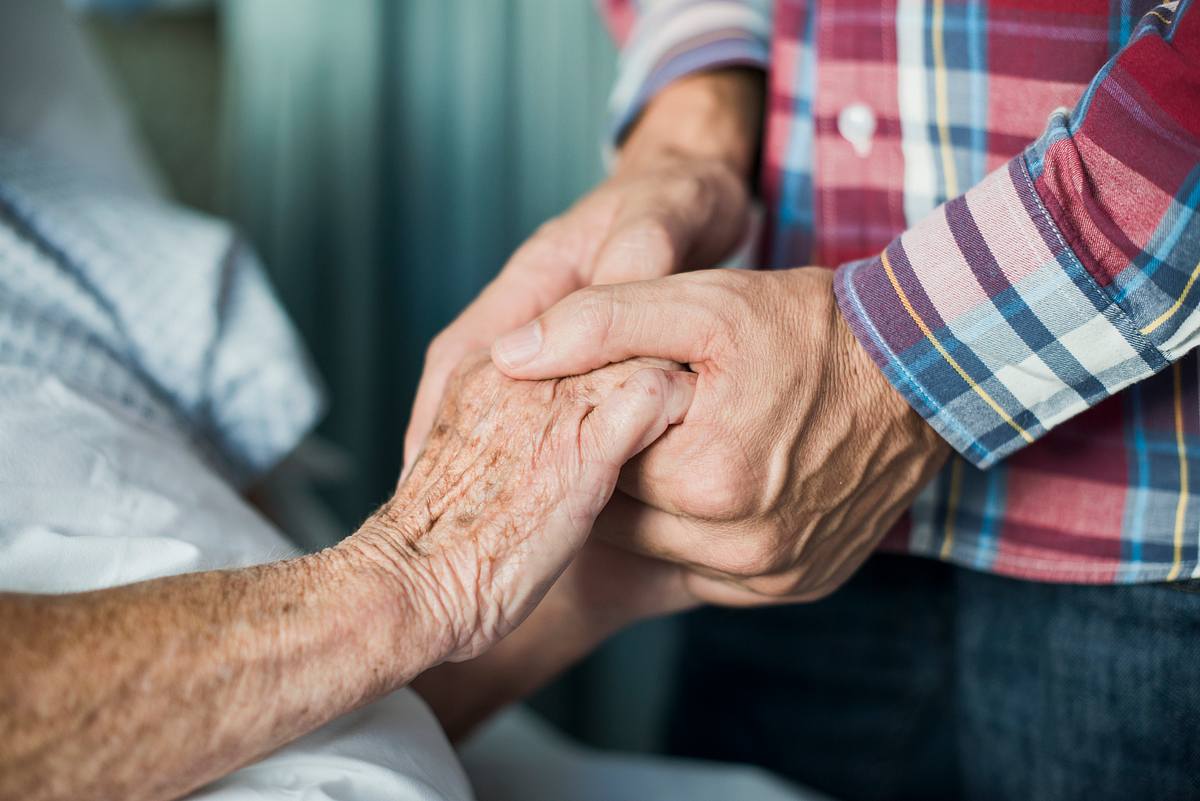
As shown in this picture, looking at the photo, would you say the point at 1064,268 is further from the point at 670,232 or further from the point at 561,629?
the point at 561,629

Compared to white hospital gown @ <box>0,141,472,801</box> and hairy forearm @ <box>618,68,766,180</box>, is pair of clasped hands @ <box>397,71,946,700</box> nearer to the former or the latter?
white hospital gown @ <box>0,141,472,801</box>

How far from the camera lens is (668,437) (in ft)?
1.93

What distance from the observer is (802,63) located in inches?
33.0

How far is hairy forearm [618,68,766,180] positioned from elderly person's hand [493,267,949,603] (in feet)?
1.00

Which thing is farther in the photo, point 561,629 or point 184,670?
point 561,629

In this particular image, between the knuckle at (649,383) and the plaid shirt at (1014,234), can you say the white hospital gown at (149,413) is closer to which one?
the knuckle at (649,383)

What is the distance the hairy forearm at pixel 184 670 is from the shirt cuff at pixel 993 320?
350 mm

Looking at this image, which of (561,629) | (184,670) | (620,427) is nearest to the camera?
(184,670)

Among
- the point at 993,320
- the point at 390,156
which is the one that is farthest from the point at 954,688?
the point at 390,156

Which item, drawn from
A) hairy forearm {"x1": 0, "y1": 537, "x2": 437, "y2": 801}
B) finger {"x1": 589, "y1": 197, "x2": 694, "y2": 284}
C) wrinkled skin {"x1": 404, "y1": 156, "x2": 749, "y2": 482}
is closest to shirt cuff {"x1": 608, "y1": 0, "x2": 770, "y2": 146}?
wrinkled skin {"x1": 404, "y1": 156, "x2": 749, "y2": 482}

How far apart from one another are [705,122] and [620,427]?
1.48 ft

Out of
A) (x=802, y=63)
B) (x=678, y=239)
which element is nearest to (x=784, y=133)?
(x=802, y=63)

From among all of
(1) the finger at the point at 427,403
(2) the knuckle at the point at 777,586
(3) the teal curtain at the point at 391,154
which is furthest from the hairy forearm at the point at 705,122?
(3) the teal curtain at the point at 391,154

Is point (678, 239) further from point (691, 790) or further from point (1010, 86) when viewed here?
point (691, 790)
